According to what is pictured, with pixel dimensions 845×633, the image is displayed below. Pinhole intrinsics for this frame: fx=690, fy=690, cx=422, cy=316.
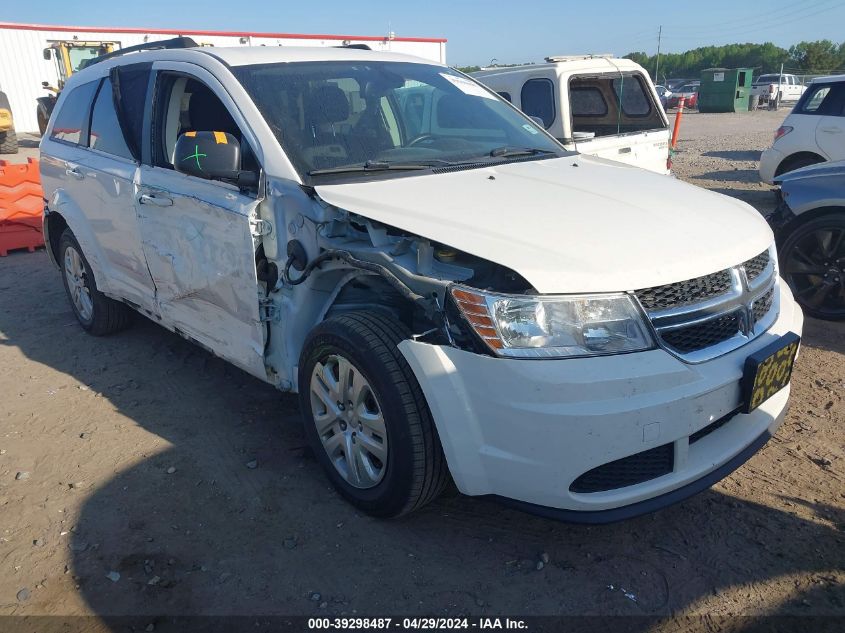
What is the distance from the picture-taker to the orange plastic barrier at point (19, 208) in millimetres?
7832

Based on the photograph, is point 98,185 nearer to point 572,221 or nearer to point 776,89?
point 572,221

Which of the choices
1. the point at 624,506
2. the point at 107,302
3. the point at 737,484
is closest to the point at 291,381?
the point at 624,506

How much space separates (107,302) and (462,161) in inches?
121

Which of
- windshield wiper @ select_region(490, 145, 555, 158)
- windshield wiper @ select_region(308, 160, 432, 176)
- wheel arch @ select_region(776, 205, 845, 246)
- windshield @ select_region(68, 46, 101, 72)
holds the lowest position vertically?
wheel arch @ select_region(776, 205, 845, 246)

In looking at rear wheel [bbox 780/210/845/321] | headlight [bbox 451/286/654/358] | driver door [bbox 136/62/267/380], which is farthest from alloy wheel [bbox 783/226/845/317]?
driver door [bbox 136/62/267/380]

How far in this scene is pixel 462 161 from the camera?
11.2 ft

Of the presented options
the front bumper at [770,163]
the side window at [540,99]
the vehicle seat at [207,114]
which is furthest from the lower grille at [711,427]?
the front bumper at [770,163]

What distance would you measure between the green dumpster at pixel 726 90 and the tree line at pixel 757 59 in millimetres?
15814

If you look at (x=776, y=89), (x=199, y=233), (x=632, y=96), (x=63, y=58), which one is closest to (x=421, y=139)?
(x=199, y=233)

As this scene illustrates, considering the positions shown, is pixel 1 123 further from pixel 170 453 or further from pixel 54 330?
pixel 170 453

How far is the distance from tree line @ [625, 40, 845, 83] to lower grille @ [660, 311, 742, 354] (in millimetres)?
49903

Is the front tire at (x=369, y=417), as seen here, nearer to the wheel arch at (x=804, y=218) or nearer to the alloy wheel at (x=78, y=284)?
the alloy wheel at (x=78, y=284)

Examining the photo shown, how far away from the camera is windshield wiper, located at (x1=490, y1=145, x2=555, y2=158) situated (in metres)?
3.58

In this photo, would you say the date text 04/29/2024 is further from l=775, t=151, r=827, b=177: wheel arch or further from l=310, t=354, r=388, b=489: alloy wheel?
l=775, t=151, r=827, b=177: wheel arch
